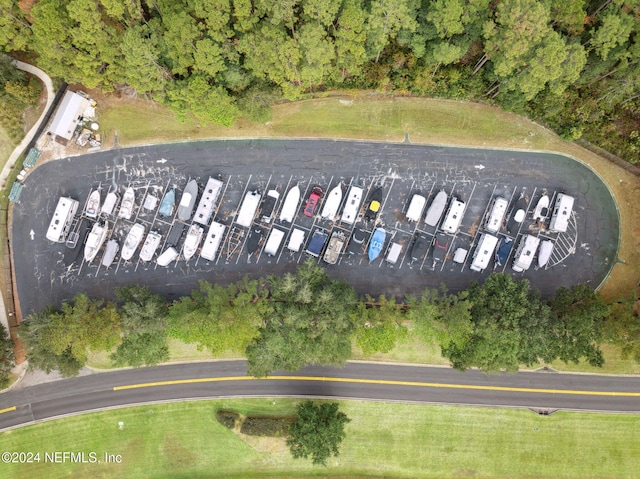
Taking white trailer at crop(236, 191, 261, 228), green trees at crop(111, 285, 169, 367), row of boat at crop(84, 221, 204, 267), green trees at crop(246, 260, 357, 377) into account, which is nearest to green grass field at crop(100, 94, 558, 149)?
white trailer at crop(236, 191, 261, 228)

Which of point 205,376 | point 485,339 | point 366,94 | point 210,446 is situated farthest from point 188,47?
point 210,446

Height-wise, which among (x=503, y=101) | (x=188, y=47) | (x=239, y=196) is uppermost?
(x=503, y=101)

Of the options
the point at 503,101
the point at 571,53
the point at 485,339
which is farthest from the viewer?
the point at 503,101

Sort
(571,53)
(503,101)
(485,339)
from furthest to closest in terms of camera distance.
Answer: (503,101)
(485,339)
(571,53)

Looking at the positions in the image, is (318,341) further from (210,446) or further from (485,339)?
(210,446)

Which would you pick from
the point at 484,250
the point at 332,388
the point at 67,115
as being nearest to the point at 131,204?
the point at 67,115

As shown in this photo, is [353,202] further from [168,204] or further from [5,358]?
[5,358]

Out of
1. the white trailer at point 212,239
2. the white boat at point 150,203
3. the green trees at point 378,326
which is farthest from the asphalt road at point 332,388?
the white boat at point 150,203

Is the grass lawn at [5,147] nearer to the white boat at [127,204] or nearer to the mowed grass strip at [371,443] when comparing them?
the white boat at [127,204]
